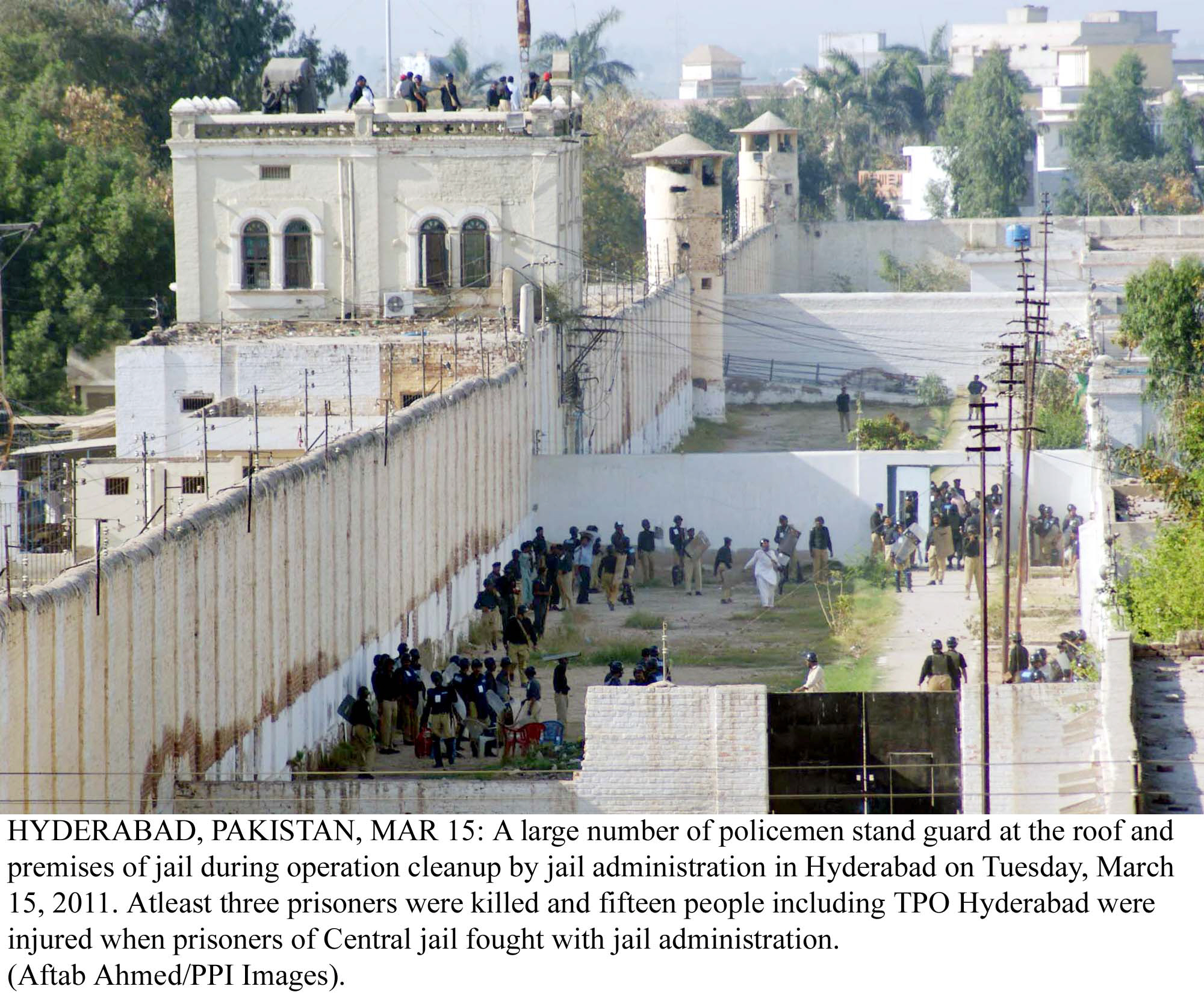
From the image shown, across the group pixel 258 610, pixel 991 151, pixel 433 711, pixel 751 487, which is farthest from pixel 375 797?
→ pixel 991 151

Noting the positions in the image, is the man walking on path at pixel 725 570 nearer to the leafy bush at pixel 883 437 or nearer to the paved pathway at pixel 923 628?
the paved pathway at pixel 923 628

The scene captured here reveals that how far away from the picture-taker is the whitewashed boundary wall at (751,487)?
1236 inches

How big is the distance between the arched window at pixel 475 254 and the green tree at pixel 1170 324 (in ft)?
35.3

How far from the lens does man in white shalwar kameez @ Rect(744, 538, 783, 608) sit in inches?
1156

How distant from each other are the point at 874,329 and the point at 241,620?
36058 millimetres

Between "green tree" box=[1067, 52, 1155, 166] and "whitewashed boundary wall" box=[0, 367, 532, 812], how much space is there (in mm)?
66297

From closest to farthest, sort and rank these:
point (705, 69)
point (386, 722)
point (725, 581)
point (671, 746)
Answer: point (671, 746) → point (386, 722) → point (725, 581) → point (705, 69)

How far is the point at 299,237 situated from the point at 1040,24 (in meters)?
125

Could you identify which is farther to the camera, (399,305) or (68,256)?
(68,256)

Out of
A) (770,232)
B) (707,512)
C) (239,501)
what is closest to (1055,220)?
(770,232)

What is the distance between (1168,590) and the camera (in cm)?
1981

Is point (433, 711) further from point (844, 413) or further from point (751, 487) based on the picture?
point (844, 413)

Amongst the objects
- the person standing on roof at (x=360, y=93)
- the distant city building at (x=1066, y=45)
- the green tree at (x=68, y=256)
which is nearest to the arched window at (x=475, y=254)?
the person standing on roof at (x=360, y=93)

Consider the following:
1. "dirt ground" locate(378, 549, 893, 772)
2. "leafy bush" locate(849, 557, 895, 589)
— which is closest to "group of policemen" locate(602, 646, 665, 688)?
"dirt ground" locate(378, 549, 893, 772)
